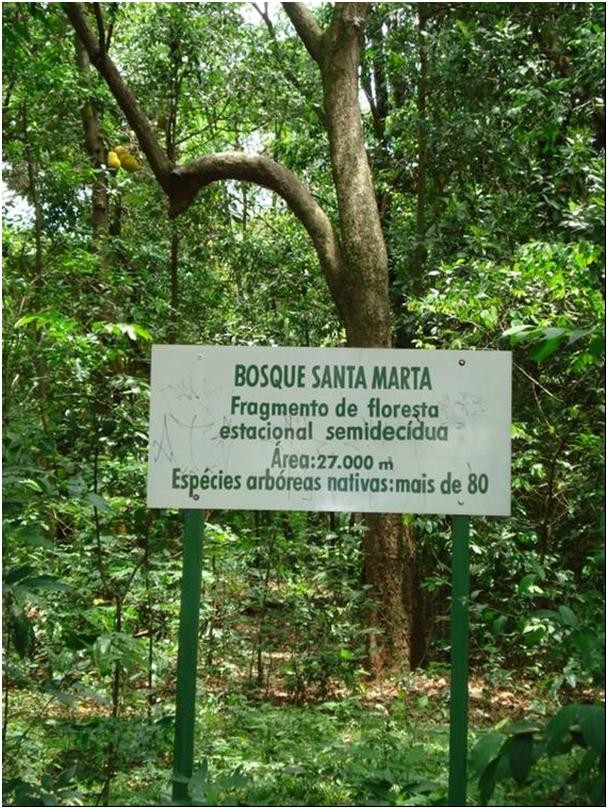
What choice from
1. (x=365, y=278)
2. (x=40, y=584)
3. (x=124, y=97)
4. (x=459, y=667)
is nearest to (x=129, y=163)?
(x=124, y=97)

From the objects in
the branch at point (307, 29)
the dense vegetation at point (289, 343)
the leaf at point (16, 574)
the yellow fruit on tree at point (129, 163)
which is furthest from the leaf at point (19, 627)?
the yellow fruit on tree at point (129, 163)

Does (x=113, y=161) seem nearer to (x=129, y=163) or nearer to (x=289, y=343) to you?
(x=129, y=163)

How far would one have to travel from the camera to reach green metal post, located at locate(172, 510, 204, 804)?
3.52m

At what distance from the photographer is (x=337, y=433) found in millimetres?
3562

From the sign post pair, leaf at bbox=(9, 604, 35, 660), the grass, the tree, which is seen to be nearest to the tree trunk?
the tree

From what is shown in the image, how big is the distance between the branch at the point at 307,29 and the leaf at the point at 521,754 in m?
6.75

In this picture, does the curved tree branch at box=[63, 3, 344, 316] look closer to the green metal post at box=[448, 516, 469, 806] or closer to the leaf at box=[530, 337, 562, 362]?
the green metal post at box=[448, 516, 469, 806]

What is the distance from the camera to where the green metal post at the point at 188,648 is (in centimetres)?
352

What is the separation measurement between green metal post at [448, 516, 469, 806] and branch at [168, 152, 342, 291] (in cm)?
434

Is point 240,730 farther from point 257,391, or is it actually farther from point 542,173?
point 542,173

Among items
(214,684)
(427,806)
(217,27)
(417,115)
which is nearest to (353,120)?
(417,115)

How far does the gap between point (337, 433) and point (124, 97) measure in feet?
17.0

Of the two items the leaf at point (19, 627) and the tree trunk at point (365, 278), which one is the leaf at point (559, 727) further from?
the tree trunk at point (365, 278)

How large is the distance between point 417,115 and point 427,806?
6802 millimetres
